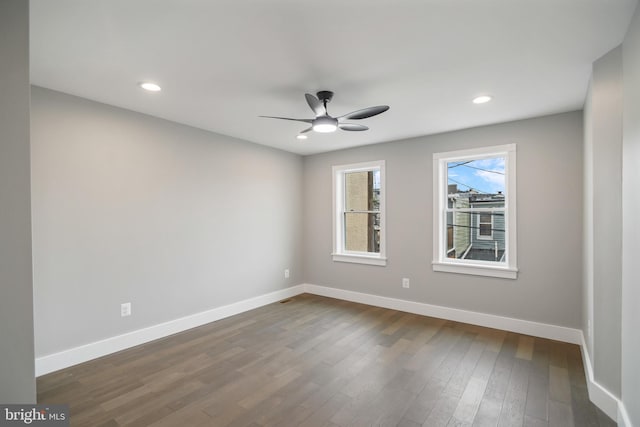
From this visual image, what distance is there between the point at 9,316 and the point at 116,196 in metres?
2.17

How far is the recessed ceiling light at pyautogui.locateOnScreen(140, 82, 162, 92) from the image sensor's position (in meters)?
2.67

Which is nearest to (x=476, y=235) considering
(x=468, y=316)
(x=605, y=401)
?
(x=468, y=316)

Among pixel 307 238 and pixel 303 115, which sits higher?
pixel 303 115

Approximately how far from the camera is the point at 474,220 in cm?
416

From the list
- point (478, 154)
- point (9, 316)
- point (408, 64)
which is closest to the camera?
point (9, 316)

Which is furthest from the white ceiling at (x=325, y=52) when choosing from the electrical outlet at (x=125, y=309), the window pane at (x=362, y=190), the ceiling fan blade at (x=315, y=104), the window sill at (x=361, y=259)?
the window sill at (x=361, y=259)

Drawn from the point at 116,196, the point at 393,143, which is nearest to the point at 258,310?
the point at 116,196

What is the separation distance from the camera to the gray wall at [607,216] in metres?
2.13

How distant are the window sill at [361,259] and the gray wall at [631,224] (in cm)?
294

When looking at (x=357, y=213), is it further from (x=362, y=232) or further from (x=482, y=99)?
(x=482, y=99)

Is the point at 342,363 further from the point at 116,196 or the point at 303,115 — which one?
the point at 116,196

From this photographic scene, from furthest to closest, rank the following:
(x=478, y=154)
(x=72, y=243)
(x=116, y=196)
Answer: (x=478, y=154), (x=116, y=196), (x=72, y=243)

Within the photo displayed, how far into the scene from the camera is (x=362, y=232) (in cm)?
526

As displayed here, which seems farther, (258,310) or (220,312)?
(258,310)
